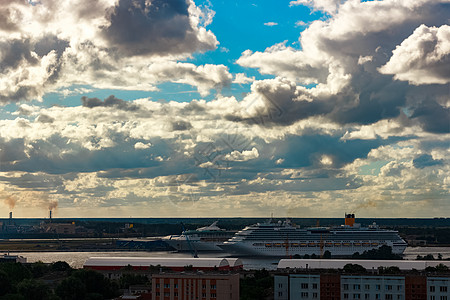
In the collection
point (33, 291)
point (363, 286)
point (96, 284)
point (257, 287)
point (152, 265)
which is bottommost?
point (33, 291)

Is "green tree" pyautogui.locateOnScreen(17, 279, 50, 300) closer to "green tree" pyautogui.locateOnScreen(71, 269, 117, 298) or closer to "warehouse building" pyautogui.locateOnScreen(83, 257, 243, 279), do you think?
"green tree" pyautogui.locateOnScreen(71, 269, 117, 298)

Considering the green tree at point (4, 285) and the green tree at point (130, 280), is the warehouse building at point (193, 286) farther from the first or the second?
the green tree at point (130, 280)

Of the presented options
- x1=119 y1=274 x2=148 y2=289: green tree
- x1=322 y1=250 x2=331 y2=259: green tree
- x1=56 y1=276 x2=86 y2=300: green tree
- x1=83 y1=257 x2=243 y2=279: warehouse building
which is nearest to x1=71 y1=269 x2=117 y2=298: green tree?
x1=56 y1=276 x2=86 y2=300: green tree

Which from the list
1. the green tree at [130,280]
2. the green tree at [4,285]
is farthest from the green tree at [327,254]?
the green tree at [4,285]

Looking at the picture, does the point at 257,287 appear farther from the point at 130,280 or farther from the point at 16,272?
the point at 16,272

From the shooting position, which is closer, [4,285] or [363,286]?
[363,286]

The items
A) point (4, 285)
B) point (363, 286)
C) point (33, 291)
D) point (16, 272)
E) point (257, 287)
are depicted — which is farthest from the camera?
point (16, 272)

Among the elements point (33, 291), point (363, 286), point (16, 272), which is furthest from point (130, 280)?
point (363, 286)

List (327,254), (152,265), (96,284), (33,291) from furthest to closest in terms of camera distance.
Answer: (327,254)
(152,265)
(96,284)
(33,291)

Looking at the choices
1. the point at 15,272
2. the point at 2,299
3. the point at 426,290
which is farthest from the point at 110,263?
the point at 426,290

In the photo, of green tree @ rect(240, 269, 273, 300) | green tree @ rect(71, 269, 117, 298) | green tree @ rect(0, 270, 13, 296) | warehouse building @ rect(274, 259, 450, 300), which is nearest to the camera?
warehouse building @ rect(274, 259, 450, 300)

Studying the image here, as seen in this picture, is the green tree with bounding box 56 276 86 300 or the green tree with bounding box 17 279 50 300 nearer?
the green tree with bounding box 17 279 50 300

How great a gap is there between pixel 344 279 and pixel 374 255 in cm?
10693

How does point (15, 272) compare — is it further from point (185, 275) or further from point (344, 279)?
point (344, 279)
